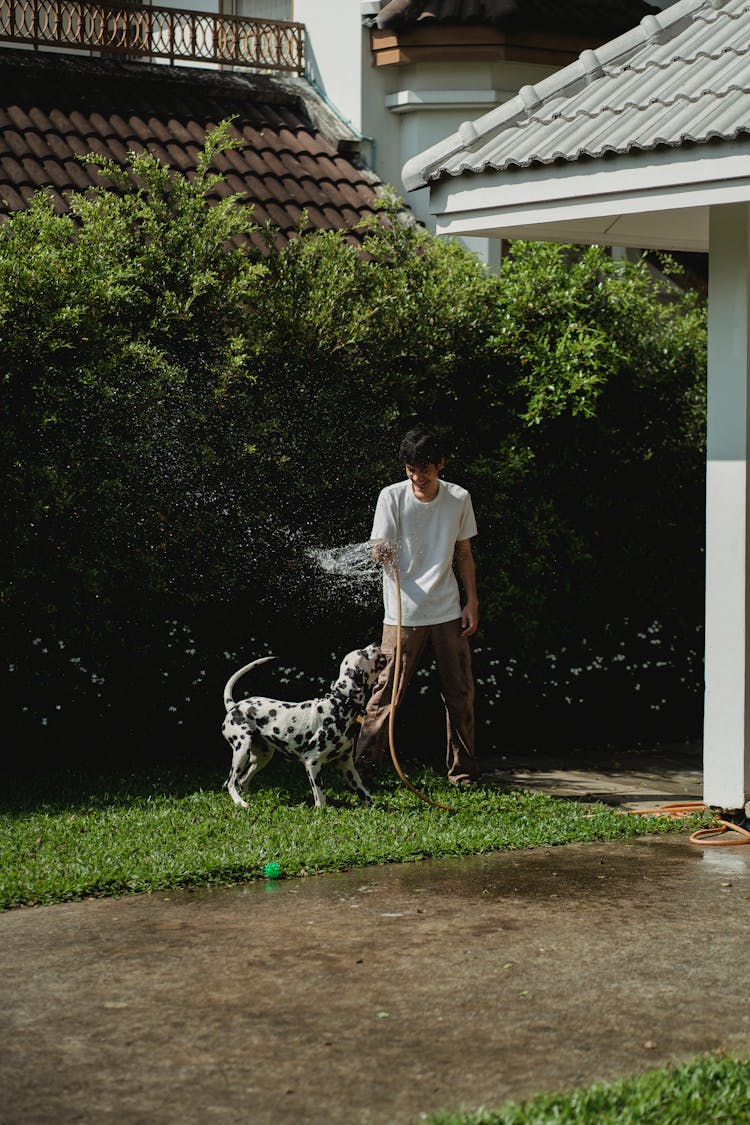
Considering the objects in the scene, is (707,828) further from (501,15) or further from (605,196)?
(501,15)

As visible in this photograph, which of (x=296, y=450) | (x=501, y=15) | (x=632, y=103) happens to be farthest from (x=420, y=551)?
(x=501, y=15)

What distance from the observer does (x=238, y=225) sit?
31.9 feet

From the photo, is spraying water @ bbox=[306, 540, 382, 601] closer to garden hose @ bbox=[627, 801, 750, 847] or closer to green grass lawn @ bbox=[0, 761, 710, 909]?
green grass lawn @ bbox=[0, 761, 710, 909]

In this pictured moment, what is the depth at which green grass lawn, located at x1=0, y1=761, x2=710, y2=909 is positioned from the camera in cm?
690

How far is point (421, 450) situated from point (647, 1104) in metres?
4.87

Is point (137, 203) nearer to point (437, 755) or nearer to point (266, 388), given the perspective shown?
point (266, 388)

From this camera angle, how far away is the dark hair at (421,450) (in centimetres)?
868

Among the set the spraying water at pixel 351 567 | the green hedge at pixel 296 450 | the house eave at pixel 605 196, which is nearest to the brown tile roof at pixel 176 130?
the green hedge at pixel 296 450

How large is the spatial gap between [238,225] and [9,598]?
8.91ft

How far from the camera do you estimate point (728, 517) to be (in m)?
8.17

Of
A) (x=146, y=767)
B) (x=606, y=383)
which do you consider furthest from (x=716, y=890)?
(x=606, y=383)

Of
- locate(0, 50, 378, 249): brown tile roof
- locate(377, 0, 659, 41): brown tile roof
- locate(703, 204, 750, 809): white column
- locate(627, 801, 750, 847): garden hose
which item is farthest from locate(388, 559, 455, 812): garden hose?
locate(377, 0, 659, 41): brown tile roof

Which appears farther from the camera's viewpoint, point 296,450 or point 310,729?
point 296,450

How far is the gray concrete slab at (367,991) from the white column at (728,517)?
1026 millimetres
